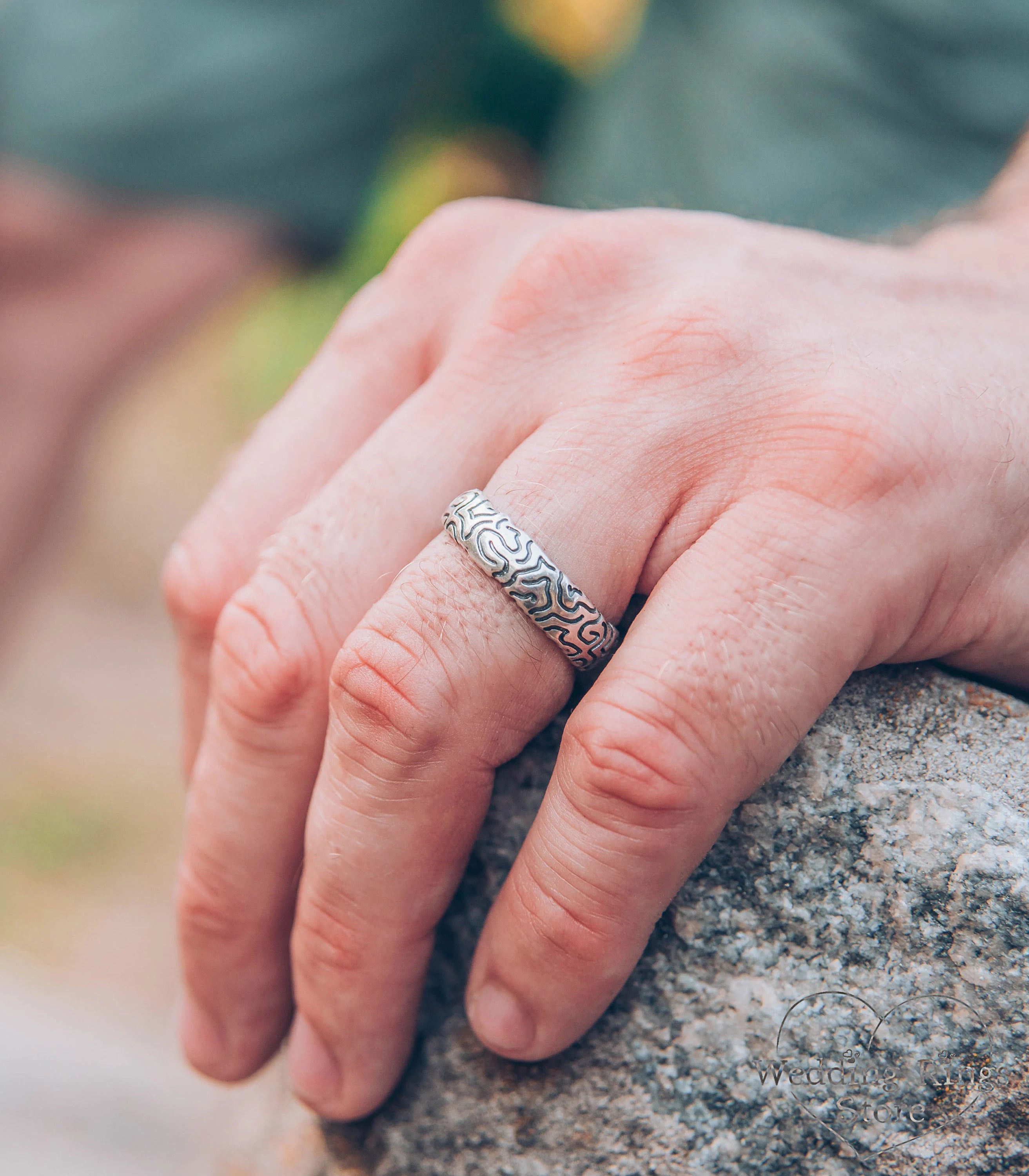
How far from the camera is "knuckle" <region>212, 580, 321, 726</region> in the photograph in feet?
3.43

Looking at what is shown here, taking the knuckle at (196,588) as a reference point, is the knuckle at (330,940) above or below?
below

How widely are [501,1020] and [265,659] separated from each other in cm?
47

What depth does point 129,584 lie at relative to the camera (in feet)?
14.0

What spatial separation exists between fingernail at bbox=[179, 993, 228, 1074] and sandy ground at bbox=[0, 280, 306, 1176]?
1.64 feet

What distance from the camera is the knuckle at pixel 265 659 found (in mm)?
1047

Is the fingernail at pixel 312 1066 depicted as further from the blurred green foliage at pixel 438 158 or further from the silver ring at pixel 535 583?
the blurred green foliage at pixel 438 158

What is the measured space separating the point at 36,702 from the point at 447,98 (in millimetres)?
2944

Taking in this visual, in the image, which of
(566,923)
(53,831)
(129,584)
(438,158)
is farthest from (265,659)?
(129,584)

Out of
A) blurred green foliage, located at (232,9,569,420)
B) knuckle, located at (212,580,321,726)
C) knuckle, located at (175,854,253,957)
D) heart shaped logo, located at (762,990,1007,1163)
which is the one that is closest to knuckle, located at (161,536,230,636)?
knuckle, located at (212,580,321,726)

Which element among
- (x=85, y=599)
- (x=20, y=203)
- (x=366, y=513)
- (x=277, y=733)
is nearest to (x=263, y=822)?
(x=277, y=733)

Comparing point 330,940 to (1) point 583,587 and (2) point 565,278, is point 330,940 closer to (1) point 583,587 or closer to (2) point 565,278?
(1) point 583,587

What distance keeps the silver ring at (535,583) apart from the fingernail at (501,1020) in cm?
37

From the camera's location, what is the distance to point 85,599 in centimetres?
420

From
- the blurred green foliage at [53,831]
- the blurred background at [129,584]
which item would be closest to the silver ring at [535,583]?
the blurred background at [129,584]
